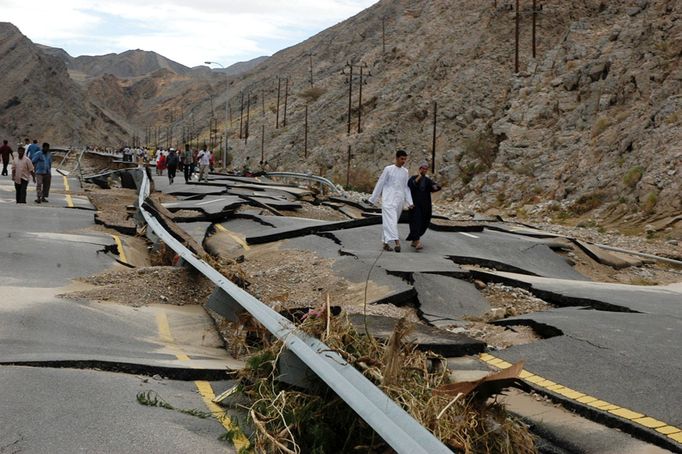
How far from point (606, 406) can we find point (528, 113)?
1484 inches

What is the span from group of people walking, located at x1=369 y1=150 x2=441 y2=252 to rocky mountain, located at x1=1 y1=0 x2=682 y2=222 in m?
11.9

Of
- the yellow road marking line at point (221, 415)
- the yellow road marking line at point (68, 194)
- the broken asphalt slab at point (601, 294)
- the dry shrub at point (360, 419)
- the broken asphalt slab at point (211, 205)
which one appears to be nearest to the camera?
the dry shrub at point (360, 419)

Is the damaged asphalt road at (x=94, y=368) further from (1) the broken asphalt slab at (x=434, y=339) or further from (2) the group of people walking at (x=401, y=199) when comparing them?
(2) the group of people walking at (x=401, y=199)

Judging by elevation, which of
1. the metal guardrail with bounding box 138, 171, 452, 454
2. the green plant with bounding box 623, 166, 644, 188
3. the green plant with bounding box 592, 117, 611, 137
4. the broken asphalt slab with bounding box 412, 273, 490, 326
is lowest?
the broken asphalt slab with bounding box 412, 273, 490, 326

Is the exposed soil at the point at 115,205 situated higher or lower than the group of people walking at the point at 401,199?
lower

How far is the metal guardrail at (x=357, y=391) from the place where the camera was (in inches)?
139

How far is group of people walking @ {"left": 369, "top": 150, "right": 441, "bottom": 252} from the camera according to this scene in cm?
1305

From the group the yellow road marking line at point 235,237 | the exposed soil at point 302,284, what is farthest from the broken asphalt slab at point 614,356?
the yellow road marking line at point 235,237

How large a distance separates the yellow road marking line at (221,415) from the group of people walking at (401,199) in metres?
7.30

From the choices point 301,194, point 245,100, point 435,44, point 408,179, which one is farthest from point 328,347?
point 245,100

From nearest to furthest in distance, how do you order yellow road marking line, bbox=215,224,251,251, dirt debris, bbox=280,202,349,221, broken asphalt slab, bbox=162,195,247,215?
yellow road marking line, bbox=215,224,251,251
broken asphalt slab, bbox=162,195,247,215
dirt debris, bbox=280,202,349,221

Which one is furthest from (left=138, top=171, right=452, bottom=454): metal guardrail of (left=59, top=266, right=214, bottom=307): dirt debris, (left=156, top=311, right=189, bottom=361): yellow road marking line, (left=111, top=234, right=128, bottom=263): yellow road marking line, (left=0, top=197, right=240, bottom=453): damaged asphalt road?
(left=111, top=234, right=128, bottom=263): yellow road marking line

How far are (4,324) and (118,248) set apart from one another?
6180 millimetres

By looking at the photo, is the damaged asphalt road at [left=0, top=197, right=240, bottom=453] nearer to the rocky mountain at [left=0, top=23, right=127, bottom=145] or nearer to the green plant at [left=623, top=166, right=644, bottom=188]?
the green plant at [left=623, top=166, right=644, bottom=188]
